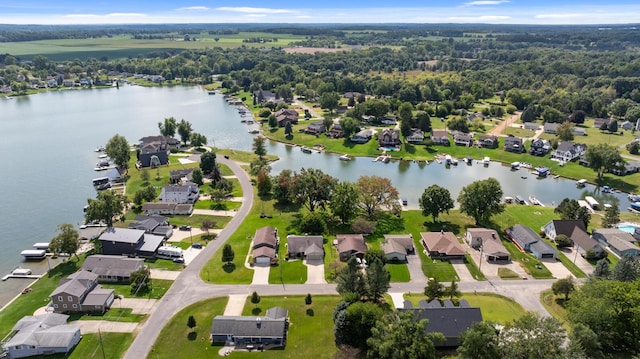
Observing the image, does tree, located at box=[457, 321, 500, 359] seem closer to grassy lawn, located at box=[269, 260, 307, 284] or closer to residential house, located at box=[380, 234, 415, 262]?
residential house, located at box=[380, 234, 415, 262]

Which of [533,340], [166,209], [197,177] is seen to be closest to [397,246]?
[533,340]

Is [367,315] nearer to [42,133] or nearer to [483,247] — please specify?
[483,247]

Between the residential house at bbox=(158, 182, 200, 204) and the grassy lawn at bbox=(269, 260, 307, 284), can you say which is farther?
the residential house at bbox=(158, 182, 200, 204)

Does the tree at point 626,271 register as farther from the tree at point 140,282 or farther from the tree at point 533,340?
the tree at point 140,282

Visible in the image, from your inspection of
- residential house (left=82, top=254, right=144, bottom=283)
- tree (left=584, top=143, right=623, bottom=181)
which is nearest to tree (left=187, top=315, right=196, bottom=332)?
residential house (left=82, top=254, right=144, bottom=283)

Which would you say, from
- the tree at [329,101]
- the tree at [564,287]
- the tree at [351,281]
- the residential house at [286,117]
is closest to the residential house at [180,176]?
the tree at [351,281]

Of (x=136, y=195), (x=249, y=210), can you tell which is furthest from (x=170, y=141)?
(x=249, y=210)

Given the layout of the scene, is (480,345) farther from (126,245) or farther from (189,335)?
(126,245)
